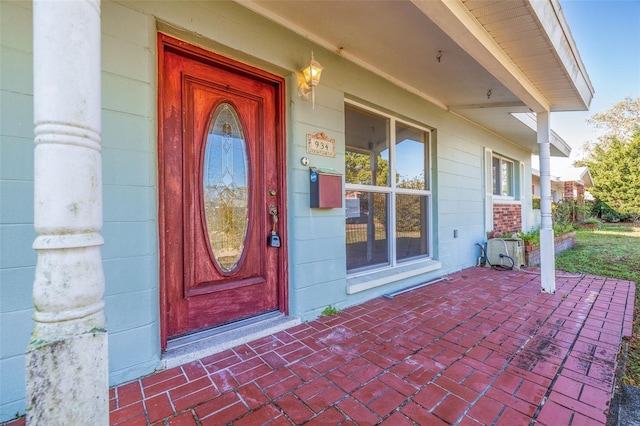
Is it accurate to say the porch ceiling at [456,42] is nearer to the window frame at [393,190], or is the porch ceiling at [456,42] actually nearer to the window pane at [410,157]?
the window frame at [393,190]

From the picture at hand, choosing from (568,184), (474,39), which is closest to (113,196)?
(474,39)

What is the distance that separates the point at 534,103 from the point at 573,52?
2.01 ft

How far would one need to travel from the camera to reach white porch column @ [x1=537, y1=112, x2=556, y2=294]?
11.5 feet

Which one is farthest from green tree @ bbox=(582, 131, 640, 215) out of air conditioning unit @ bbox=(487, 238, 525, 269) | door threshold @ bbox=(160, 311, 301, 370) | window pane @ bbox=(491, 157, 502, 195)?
door threshold @ bbox=(160, 311, 301, 370)

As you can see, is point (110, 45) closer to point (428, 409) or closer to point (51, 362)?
point (51, 362)

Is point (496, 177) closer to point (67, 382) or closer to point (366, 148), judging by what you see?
point (366, 148)

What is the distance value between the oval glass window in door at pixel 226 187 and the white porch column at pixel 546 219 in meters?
3.50

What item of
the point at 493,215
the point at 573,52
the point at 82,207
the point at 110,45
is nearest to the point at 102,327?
the point at 82,207

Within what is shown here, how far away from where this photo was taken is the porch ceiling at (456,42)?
2.08 meters

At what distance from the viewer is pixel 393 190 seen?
145 inches

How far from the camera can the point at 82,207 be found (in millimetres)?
795

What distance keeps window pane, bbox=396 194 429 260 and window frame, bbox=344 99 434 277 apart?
0.05m

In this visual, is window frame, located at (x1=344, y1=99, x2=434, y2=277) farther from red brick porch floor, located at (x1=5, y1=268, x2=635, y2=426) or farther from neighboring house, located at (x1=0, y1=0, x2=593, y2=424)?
red brick porch floor, located at (x1=5, y1=268, x2=635, y2=426)

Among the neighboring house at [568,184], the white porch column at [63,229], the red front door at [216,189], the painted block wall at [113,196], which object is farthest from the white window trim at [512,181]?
the neighboring house at [568,184]
